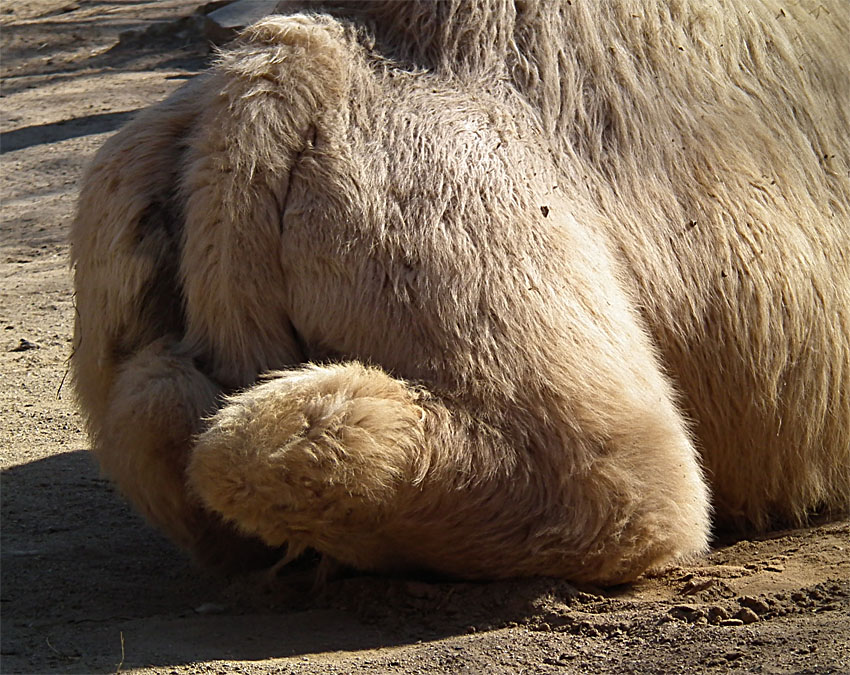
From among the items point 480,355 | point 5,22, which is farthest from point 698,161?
point 5,22

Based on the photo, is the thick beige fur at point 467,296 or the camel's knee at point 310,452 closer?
the camel's knee at point 310,452

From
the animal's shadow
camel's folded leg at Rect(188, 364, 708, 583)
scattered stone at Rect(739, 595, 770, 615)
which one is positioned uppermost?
camel's folded leg at Rect(188, 364, 708, 583)

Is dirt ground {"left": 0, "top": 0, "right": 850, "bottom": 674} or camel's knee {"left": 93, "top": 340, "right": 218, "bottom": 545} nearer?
dirt ground {"left": 0, "top": 0, "right": 850, "bottom": 674}

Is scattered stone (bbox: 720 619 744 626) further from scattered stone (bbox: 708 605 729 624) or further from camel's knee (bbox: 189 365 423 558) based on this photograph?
camel's knee (bbox: 189 365 423 558)

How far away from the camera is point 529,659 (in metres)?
2.54

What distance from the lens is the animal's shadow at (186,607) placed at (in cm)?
270

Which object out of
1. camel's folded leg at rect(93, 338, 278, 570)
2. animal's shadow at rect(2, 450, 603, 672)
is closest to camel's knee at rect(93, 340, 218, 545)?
camel's folded leg at rect(93, 338, 278, 570)

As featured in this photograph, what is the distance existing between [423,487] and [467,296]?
45 centimetres

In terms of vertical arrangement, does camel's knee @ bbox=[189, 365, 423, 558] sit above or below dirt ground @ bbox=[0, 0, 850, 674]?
above

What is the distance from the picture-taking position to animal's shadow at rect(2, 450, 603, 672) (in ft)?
8.86

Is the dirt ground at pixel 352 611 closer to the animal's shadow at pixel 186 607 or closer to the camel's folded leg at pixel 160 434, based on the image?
the animal's shadow at pixel 186 607

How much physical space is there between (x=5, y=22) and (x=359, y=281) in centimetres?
1362

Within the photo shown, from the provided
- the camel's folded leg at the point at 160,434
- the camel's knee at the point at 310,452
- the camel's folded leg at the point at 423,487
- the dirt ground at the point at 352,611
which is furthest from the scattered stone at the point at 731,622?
the camel's folded leg at the point at 160,434

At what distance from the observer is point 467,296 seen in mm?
2688
